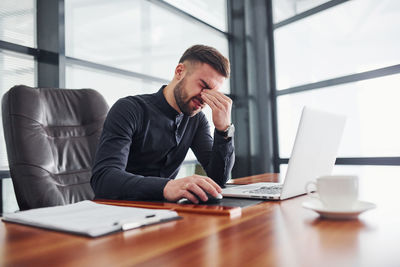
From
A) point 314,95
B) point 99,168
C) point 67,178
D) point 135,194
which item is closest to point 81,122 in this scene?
point 67,178

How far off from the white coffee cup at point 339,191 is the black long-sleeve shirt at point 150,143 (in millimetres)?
624

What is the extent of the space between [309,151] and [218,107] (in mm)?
605

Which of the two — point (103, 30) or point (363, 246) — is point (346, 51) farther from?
point (363, 246)

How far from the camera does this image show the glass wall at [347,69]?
319 cm

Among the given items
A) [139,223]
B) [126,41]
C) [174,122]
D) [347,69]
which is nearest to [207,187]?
[139,223]

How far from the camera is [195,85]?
4.72 ft

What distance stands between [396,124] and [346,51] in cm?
95

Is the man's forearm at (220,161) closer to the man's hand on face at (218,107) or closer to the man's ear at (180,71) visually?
the man's hand on face at (218,107)

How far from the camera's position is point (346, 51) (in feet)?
11.4

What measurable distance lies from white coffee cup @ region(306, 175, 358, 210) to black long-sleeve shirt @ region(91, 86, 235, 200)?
2.05ft

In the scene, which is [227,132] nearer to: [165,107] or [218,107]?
[218,107]

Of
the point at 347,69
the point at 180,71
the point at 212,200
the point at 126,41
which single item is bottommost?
the point at 212,200

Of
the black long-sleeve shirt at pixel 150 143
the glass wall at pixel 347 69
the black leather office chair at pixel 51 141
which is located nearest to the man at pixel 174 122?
the black long-sleeve shirt at pixel 150 143

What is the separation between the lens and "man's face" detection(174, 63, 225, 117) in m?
1.42
